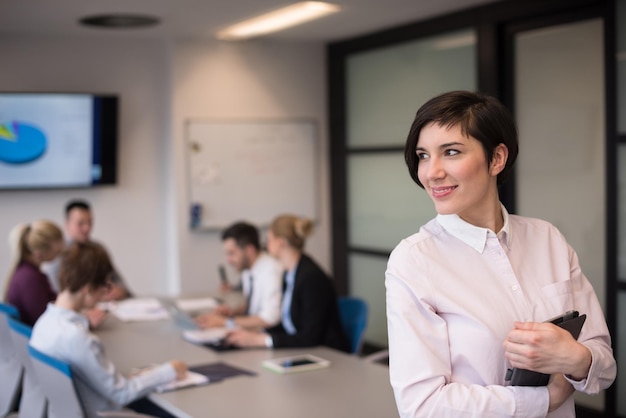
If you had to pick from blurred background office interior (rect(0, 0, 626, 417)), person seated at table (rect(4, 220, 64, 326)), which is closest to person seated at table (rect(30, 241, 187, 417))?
person seated at table (rect(4, 220, 64, 326))

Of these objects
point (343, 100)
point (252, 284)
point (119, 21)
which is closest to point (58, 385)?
point (252, 284)

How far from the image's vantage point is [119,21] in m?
6.05

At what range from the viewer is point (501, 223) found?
1843 millimetres

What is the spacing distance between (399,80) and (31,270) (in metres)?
3.35

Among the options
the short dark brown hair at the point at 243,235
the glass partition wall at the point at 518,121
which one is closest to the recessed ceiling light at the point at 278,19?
the glass partition wall at the point at 518,121

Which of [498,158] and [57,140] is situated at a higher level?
[57,140]

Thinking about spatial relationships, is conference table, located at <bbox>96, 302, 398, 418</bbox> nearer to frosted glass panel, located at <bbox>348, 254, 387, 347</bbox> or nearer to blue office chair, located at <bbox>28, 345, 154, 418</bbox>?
Result: blue office chair, located at <bbox>28, 345, 154, 418</bbox>

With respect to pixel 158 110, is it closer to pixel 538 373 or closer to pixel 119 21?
pixel 119 21

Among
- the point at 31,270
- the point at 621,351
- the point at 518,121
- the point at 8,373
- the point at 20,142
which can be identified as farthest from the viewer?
the point at 20,142

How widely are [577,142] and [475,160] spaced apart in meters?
3.48

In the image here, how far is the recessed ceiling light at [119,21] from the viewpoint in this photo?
582 centimetres

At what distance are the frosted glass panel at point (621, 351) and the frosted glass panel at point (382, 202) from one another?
174 centimetres

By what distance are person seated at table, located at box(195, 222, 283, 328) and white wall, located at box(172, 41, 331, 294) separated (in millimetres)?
1749

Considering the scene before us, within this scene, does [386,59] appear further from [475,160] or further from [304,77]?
[475,160]
